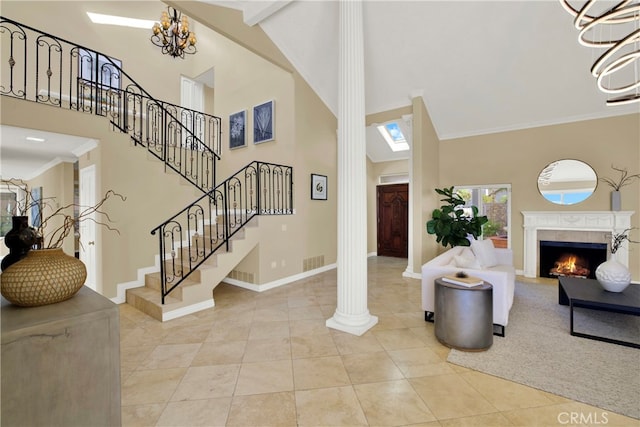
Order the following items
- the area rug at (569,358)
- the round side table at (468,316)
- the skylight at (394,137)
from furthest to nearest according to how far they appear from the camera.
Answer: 1. the skylight at (394,137)
2. the round side table at (468,316)
3. the area rug at (569,358)

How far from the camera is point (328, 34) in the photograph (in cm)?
500

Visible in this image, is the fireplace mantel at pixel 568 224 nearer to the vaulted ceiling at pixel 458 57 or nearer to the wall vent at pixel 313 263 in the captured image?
the vaulted ceiling at pixel 458 57

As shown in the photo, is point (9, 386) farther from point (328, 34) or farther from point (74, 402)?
point (328, 34)

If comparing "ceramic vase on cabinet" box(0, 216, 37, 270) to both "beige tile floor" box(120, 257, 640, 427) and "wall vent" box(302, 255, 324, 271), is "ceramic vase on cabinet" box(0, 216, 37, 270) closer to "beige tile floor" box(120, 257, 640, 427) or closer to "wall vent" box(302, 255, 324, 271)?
"beige tile floor" box(120, 257, 640, 427)

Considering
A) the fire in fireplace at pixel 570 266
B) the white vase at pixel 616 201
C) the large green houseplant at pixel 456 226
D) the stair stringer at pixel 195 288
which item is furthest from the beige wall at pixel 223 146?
the white vase at pixel 616 201

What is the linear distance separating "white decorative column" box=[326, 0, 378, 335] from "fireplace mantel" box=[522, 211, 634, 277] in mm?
4345

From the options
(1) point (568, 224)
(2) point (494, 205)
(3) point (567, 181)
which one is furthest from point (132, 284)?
(3) point (567, 181)

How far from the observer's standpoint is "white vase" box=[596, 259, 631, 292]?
3143 mm

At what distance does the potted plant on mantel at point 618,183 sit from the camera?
4926 millimetres

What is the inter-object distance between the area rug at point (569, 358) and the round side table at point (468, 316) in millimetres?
103

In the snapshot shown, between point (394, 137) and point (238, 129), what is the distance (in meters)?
4.08

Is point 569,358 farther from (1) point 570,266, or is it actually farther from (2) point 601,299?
(1) point 570,266

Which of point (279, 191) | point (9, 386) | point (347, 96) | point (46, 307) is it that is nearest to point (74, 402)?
point (9, 386)

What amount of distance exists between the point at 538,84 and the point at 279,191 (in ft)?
16.4
